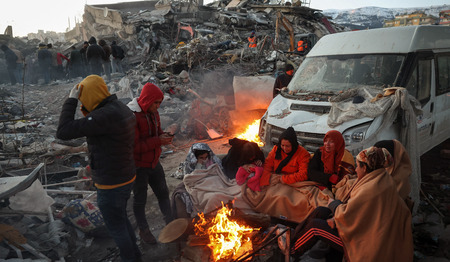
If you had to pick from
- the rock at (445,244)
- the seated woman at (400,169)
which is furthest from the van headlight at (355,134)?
the rock at (445,244)

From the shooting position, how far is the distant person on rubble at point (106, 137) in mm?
2795

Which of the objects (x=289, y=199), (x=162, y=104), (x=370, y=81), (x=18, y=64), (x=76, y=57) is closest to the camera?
(x=289, y=199)

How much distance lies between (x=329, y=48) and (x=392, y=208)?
13.2 ft

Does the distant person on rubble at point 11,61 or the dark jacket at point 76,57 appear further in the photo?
the dark jacket at point 76,57

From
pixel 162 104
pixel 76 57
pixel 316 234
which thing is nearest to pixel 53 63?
pixel 76 57

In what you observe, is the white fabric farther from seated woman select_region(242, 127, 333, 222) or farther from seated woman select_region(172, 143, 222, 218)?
seated woman select_region(242, 127, 333, 222)

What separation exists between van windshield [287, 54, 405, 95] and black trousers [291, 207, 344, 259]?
8.24 ft

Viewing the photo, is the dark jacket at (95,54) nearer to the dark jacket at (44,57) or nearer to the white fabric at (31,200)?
the dark jacket at (44,57)

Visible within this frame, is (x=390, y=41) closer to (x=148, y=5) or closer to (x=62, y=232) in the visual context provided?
(x=62, y=232)

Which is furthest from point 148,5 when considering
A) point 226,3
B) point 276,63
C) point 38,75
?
point 276,63

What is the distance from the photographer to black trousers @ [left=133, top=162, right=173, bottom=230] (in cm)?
376

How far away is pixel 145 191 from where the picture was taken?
3871mm

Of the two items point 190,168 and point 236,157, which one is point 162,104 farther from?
point 236,157

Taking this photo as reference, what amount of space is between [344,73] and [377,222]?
344cm
